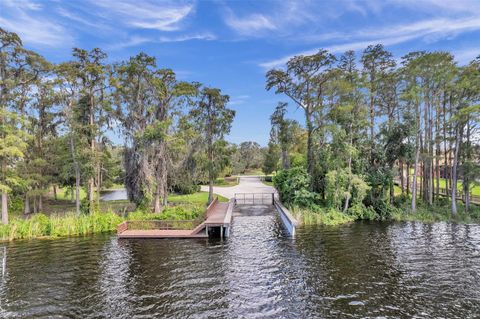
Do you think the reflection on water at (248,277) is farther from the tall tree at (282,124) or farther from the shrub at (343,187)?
the tall tree at (282,124)

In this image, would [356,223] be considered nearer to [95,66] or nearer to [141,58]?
[141,58]

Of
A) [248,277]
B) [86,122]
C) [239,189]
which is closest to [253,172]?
[239,189]

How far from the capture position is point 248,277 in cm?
1027

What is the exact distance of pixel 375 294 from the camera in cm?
895

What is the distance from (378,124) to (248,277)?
61.0ft

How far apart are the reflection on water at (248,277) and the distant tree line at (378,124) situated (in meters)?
6.80

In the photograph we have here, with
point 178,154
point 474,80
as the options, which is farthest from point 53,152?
point 474,80

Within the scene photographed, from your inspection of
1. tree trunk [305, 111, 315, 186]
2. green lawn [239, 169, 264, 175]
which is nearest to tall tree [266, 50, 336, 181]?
tree trunk [305, 111, 315, 186]

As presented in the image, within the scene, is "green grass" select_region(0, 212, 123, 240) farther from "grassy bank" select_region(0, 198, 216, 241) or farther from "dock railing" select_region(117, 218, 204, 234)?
"dock railing" select_region(117, 218, 204, 234)

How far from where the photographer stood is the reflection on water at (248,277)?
8078 millimetres

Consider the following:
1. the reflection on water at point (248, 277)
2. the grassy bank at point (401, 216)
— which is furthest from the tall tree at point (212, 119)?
the reflection on water at point (248, 277)

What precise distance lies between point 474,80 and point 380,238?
46.0 feet

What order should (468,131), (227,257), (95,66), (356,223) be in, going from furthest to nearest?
(468,131)
(356,223)
(95,66)
(227,257)

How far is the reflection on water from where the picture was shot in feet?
26.5
